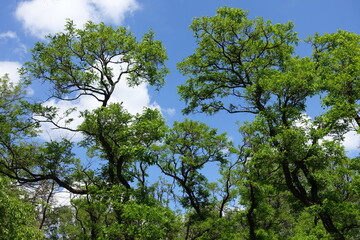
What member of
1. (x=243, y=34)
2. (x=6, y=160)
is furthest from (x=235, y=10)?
(x=6, y=160)

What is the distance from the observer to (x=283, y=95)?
14961mm

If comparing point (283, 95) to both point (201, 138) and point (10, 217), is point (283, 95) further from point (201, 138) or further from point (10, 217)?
point (10, 217)

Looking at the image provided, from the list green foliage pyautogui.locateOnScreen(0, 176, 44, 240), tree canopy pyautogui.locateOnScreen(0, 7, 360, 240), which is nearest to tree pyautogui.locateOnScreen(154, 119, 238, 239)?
tree canopy pyautogui.locateOnScreen(0, 7, 360, 240)

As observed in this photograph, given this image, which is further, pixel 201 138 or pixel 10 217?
pixel 201 138

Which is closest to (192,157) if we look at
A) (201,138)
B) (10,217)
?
(201,138)

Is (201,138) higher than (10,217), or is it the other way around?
(201,138)

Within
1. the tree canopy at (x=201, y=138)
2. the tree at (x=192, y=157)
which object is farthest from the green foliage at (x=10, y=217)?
the tree at (x=192, y=157)

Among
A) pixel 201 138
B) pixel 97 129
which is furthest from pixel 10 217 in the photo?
pixel 201 138

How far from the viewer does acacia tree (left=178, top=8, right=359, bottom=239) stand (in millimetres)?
13578

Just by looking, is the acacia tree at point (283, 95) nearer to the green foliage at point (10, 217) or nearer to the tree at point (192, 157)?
the tree at point (192, 157)

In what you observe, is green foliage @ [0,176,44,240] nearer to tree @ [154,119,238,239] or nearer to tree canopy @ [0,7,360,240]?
tree canopy @ [0,7,360,240]

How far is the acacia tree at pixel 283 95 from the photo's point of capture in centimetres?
1358

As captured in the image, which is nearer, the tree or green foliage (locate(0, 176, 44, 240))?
green foliage (locate(0, 176, 44, 240))

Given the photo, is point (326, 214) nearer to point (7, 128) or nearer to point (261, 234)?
point (261, 234)
